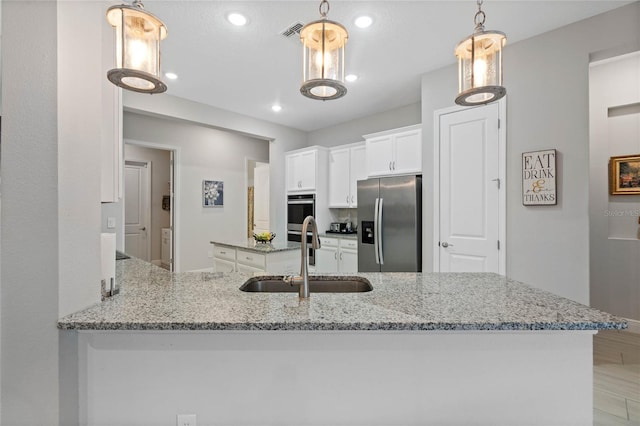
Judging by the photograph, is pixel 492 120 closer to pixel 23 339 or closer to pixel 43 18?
pixel 43 18

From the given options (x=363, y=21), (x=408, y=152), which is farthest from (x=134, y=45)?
(x=408, y=152)

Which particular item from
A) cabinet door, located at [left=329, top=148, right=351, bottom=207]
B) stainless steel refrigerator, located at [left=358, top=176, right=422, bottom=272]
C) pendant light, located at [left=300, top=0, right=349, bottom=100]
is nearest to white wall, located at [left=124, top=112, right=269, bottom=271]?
cabinet door, located at [left=329, top=148, right=351, bottom=207]

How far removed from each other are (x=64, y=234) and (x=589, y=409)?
195 centimetres

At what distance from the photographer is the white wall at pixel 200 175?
4676 mm

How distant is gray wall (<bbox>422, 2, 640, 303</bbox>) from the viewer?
90.4 inches

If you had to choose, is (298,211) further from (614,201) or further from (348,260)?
(614,201)

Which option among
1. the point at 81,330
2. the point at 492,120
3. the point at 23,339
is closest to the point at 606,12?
the point at 492,120

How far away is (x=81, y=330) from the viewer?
99cm

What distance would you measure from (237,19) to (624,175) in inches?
158

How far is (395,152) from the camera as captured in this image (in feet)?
12.4

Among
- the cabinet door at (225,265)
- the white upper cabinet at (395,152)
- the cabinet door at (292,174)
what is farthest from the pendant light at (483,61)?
the cabinet door at (292,174)

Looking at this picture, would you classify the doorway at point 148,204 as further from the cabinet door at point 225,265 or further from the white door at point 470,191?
the white door at point 470,191

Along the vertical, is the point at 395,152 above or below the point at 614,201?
above

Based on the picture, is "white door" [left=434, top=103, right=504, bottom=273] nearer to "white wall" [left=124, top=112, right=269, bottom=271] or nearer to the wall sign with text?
the wall sign with text
